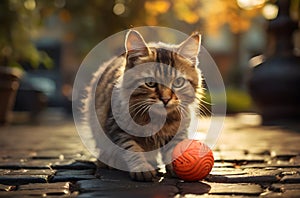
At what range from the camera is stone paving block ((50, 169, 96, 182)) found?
3771mm

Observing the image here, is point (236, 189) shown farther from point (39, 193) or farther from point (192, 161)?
point (39, 193)

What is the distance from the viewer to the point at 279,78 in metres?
10.1

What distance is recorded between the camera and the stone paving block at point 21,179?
3680 millimetres

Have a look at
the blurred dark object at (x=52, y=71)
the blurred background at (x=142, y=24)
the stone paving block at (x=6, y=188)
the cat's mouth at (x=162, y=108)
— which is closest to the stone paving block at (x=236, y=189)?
the cat's mouth at (x=162, y=108)

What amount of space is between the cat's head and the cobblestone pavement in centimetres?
56

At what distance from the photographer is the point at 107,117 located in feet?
14.3

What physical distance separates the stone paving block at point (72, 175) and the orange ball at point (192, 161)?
0.65 m

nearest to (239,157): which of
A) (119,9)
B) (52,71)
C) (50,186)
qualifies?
(50,186)

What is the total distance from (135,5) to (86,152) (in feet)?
17.2

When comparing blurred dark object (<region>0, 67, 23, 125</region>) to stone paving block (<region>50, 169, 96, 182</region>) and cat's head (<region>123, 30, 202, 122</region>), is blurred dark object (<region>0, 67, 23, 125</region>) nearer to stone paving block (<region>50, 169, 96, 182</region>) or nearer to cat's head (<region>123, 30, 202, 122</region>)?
stone paving block (<region>50, 169, 96, 182</region>)

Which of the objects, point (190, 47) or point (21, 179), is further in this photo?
point (190, 47)

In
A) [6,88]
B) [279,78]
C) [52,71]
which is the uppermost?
[52,71]

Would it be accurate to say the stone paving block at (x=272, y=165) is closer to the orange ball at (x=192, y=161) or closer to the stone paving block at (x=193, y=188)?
the orange ball at (x=192, y=161)

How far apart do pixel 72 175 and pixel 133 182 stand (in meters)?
0.52
